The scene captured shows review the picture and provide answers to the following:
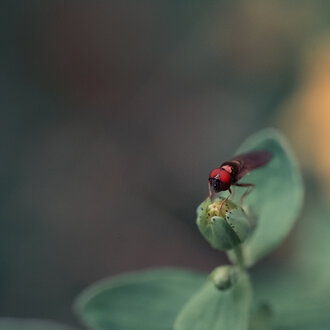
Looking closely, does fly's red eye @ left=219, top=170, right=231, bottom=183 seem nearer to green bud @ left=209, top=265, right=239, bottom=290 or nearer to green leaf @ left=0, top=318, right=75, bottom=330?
green bud @ left=209, top=265, right=239, bottom=290

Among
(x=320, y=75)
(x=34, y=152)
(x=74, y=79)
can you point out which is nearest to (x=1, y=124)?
(x=34, y=152)

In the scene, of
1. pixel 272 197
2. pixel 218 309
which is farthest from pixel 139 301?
pixel 272 197

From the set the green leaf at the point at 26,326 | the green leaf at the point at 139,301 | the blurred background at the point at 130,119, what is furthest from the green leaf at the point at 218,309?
the blurred background at the point at 130,119

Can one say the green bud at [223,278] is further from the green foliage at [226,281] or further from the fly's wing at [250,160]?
the fly's wing at [250,160]

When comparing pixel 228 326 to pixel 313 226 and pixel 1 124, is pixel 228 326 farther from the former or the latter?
pixel 1 124

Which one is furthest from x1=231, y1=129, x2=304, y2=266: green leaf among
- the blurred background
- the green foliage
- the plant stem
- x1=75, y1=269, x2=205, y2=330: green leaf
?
the blurred background
